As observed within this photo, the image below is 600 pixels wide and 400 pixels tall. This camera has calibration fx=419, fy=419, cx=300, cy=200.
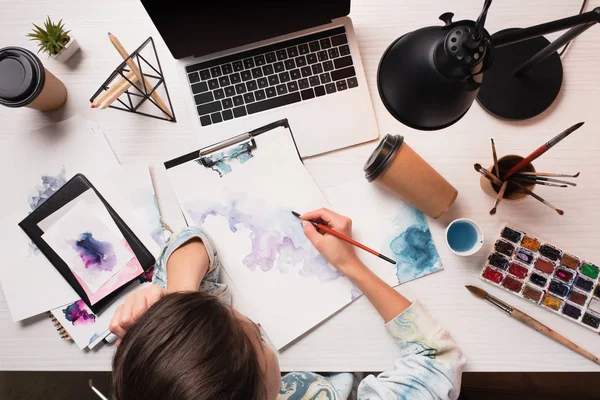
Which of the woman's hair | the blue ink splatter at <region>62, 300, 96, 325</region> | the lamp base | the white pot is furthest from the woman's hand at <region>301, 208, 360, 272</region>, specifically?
the white pot

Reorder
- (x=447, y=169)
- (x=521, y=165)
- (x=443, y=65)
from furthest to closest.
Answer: (x=447, y=169) → (x=521, y=165) → (x=443, y=65)

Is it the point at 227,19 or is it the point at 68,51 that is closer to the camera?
the point at 227,19

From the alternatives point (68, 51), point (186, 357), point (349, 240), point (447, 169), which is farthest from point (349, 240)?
point (68, 51)

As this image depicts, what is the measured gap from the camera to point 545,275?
0.78 m

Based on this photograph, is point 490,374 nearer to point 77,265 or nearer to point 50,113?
point 77,265

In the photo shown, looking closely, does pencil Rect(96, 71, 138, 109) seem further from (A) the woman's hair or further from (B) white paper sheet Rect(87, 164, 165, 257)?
(A) the woman's hair

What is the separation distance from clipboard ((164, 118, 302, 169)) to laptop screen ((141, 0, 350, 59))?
0.17 meters

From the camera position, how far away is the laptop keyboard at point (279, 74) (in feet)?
2.70

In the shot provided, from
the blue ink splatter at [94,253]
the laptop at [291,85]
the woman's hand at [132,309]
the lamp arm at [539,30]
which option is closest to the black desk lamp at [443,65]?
the lamp arm at [539,30]

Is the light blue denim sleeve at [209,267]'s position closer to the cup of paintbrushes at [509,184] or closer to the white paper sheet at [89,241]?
the white paper sheet at [89,241]

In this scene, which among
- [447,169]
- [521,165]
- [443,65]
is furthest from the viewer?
[447,169]

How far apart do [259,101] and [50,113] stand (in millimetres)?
446

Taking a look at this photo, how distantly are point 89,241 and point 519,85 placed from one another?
0.89m

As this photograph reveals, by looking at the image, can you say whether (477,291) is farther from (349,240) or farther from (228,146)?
(228,146)
